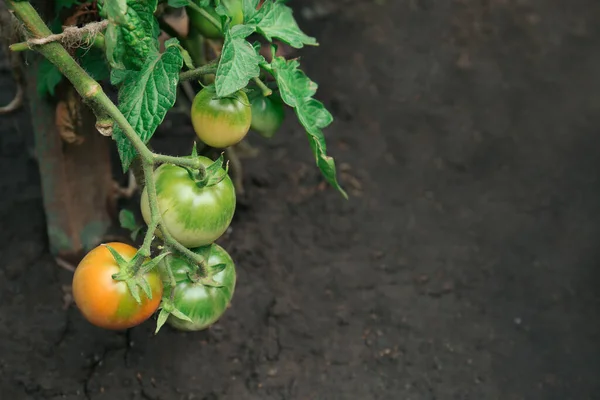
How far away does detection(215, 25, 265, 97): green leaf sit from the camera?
0.79m

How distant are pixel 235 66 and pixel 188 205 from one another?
0.18 metres

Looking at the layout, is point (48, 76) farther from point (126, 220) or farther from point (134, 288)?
point (134, 288)

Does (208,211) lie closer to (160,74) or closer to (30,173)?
(160,74)

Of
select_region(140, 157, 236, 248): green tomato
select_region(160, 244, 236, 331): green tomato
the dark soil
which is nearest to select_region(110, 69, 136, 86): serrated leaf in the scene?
select_region(140, 157, 236, 248): green tomato

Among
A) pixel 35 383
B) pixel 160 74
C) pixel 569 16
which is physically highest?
pixel 160 74

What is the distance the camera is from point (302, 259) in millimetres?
1471

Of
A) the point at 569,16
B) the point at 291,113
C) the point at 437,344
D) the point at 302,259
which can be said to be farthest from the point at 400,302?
the point at 569,16

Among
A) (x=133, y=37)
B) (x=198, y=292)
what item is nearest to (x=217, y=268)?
(x=198, y=292)

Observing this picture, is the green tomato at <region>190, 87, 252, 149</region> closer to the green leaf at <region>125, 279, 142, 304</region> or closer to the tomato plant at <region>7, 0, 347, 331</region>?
the tomato plant at <region>7, 0, 347, 331</region>

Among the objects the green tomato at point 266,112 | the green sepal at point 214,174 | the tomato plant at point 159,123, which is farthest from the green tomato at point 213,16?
the green sepal at point 214,174

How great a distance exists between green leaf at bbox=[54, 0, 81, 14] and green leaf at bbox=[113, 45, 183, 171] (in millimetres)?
265

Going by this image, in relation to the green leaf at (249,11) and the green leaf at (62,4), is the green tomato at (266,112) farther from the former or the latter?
the green leaf at (62,4)

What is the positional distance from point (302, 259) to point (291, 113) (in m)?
0.50

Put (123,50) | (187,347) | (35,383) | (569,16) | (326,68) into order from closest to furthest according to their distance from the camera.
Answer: (123,50) < (35,383) < (187,347) < (326,68) < (569,16)
